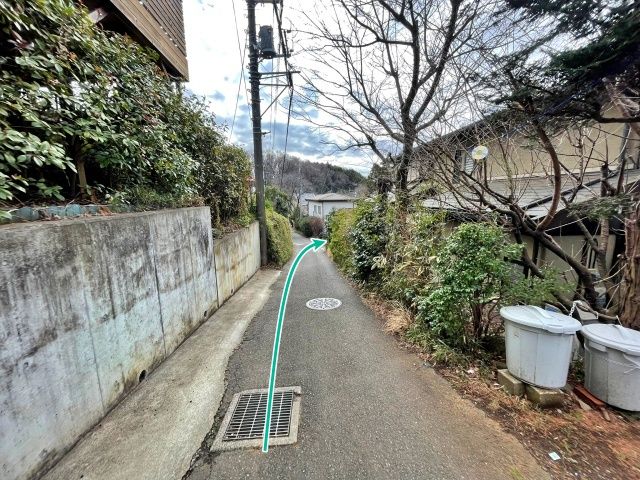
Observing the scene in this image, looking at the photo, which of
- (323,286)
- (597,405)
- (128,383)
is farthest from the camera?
(323,286)

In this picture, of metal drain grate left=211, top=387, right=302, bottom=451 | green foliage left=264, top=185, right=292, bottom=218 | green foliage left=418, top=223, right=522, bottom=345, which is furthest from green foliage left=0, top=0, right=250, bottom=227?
green foliage left=264, top=185, right=292, bottom=218

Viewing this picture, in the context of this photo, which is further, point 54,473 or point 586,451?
point 586,451

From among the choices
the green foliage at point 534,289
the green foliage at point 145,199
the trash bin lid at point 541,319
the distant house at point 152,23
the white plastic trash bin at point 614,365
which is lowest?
the white plastic trash bin at point 614,365

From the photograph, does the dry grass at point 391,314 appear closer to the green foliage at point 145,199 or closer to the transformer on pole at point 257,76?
the green foliage at point 145,199

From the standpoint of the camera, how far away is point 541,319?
8.63ft

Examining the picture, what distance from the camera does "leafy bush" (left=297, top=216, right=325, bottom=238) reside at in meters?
27.9

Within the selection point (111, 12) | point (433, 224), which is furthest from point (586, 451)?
point (111, 12)

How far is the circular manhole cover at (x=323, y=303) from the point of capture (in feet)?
19.6

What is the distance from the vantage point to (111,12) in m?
4.89

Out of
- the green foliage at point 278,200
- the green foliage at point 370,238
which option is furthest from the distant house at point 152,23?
the green foliage at point 278,200

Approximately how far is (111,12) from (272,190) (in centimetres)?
1934

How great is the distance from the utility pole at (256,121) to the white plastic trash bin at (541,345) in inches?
350

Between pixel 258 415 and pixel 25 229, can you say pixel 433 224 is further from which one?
pixel 25 229

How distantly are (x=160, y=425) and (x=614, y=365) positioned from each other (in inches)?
171
